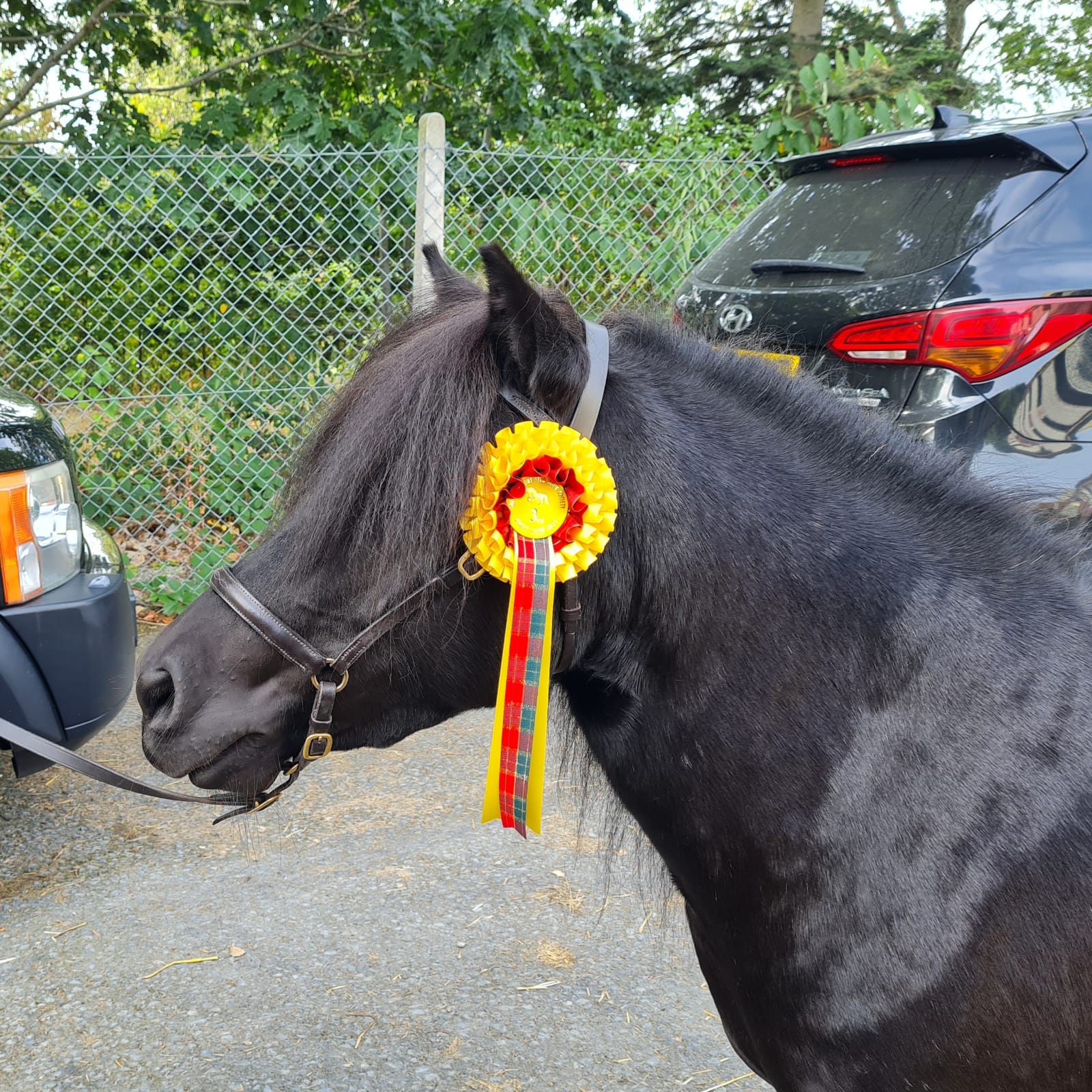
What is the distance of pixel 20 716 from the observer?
256cm

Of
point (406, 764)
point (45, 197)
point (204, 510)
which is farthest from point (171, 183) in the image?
point (406, 764)

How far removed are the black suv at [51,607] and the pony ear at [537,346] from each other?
1934 millimetres

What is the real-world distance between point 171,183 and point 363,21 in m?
2.29

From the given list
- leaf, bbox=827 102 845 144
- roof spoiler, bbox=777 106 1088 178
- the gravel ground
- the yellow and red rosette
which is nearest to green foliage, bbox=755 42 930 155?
→ leaf, bbox=827 102 845 144

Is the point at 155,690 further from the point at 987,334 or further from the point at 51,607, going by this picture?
the point at 987,334

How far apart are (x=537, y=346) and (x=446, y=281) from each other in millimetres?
352

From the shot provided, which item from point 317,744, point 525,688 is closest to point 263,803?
point 317,744

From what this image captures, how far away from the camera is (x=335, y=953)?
2.71 m

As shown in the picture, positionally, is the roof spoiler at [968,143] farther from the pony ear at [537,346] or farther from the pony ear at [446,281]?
the pony ear at [537,346]

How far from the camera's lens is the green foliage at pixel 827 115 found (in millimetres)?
5652

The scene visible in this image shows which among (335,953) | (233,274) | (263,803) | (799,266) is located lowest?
(335,953)

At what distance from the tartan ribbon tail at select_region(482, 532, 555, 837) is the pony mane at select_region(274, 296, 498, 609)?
4.2 inches

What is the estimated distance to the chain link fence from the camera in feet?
16.2

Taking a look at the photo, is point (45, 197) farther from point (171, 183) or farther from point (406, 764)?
point (406, 764)
